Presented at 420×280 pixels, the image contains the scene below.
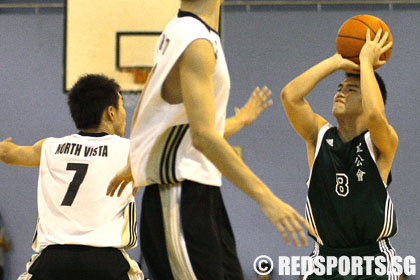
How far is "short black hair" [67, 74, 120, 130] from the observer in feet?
13.2

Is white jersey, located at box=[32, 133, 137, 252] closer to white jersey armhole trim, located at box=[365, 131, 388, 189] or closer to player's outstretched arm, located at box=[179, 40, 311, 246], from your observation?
white jersey armhole trim, located at box=[365, 131, 388, 189]

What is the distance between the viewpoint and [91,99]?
4078mm

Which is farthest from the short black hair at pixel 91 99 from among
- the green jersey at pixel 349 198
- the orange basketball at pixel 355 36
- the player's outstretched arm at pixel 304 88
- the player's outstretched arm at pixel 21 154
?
the orange basketball at pixel 355 36

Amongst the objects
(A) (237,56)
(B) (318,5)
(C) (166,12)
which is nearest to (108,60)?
(C) (166,12)

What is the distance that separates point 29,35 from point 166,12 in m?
3.71

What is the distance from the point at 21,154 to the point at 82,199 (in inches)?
22.8

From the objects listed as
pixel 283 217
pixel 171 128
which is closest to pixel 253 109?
pixel 171 128

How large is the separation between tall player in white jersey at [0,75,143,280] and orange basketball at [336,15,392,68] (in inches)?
56.1

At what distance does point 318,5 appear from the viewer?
9.25 meters

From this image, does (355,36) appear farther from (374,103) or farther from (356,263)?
(356,263)

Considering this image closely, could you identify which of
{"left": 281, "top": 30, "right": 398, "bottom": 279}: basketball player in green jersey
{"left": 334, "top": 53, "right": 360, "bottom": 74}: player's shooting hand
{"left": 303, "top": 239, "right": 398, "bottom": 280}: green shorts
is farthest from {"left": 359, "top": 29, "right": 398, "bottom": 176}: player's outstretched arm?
{"left": 303, "top": 239, "right": 398, "bottom": 280}: green shorts

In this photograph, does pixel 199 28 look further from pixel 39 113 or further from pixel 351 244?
pixel 39 113

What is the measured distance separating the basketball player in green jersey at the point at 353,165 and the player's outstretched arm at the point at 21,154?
1.51 metres

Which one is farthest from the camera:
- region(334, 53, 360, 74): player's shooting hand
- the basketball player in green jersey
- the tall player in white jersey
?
region(334, 53, 360, 74): player's shooting hand
